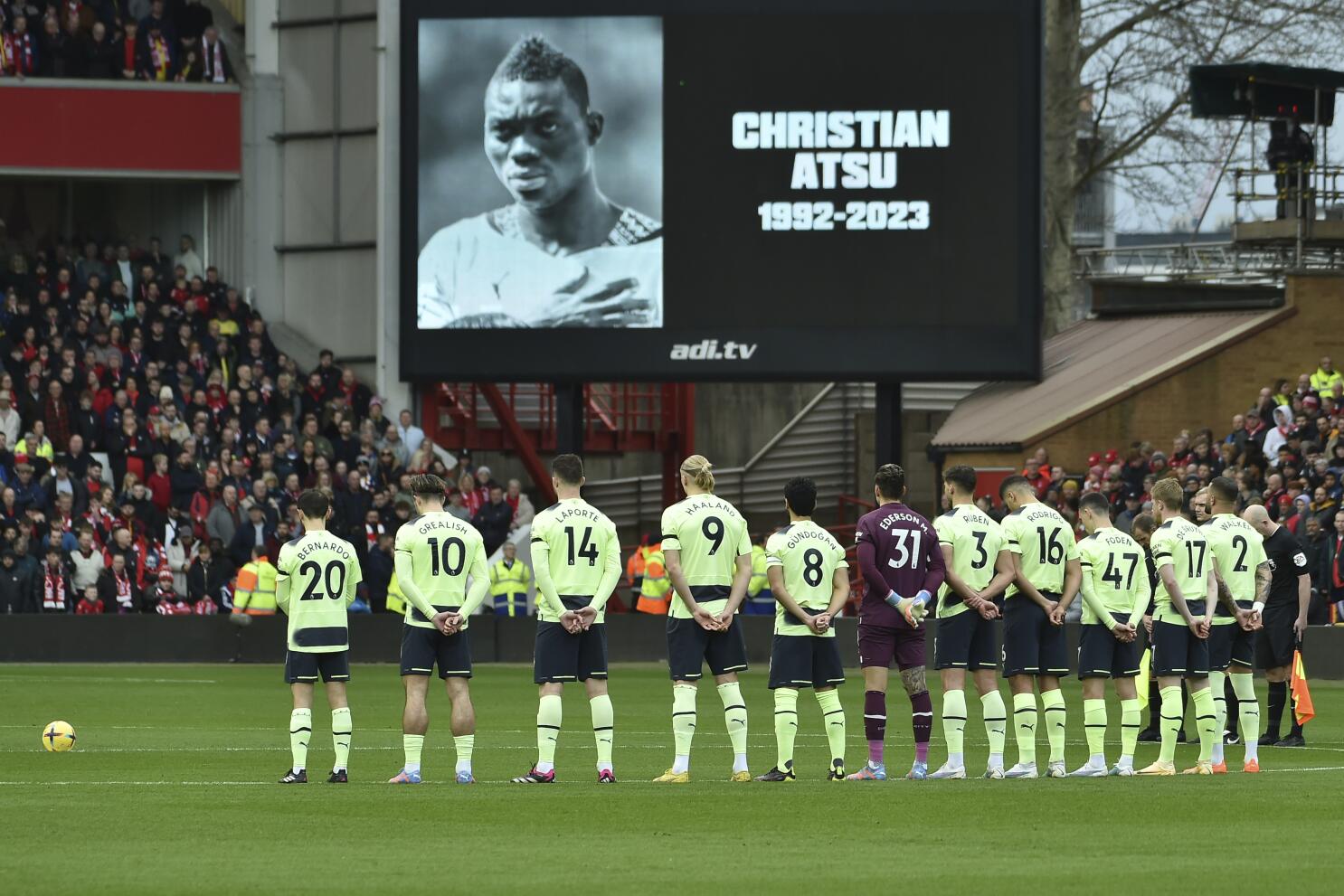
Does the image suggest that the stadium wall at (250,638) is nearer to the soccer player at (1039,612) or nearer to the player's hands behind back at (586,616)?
the soccer player at (1039,612)

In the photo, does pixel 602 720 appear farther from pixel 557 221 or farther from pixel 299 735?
pixel 557 221

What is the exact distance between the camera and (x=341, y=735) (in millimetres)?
16016

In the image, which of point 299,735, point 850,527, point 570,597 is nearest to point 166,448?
point 850,527

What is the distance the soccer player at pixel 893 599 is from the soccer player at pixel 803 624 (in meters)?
0.21

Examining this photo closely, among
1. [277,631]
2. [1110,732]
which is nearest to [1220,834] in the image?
[1110,732]

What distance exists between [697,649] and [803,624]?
789 mm

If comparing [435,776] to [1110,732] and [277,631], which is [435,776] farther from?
[277,631]

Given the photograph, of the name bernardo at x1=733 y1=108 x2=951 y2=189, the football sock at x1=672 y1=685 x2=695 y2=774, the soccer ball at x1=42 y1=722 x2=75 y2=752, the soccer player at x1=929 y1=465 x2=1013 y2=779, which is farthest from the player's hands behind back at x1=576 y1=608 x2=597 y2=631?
the name bernardo at x1=733 y1=108 x2=951 y2=189

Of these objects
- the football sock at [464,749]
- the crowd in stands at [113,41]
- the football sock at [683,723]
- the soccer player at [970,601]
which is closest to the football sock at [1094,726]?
the soccer player at [970,601]

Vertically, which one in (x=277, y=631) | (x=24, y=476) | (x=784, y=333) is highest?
(x=784, y=333)

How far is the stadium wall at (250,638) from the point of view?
1310 inches

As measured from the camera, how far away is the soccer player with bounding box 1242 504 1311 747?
20688 millimetres

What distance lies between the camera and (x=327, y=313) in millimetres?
41531

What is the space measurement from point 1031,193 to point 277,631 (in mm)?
13073
